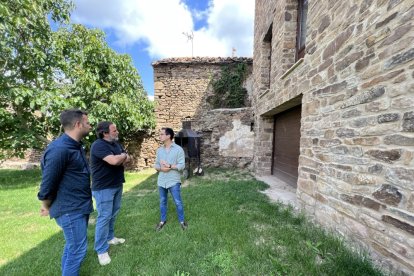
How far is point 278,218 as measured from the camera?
342 cm

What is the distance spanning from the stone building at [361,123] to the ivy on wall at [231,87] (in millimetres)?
6075

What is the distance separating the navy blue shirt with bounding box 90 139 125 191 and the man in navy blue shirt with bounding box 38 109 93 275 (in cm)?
41

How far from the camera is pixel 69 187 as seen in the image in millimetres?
1912

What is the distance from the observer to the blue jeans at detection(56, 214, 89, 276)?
189 cm

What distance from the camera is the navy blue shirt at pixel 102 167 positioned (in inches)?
95.9

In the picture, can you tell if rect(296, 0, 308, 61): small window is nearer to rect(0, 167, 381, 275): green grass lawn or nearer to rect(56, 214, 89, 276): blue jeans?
rect(0, 167, 381, 275): green grass lawn

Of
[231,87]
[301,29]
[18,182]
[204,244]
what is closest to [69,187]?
[204,244]

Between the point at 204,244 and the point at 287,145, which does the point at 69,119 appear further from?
the point at 287,145

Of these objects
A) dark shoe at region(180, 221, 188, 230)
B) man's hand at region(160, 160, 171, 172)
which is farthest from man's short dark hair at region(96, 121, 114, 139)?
dark shoe at region(180, 221, 188, 230)

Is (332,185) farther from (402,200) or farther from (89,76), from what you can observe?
(89,76)

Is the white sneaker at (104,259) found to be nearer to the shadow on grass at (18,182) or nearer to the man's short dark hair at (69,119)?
the man's short dark hair at (69,119)

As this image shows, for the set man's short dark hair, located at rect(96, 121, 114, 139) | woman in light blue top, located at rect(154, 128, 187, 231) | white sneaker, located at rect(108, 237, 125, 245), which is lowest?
white sneaker, located at rect(108, 237, 125, 245)

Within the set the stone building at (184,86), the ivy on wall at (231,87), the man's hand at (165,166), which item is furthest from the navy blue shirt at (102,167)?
the ivy on wall at (231,87)

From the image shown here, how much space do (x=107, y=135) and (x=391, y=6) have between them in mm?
3219
